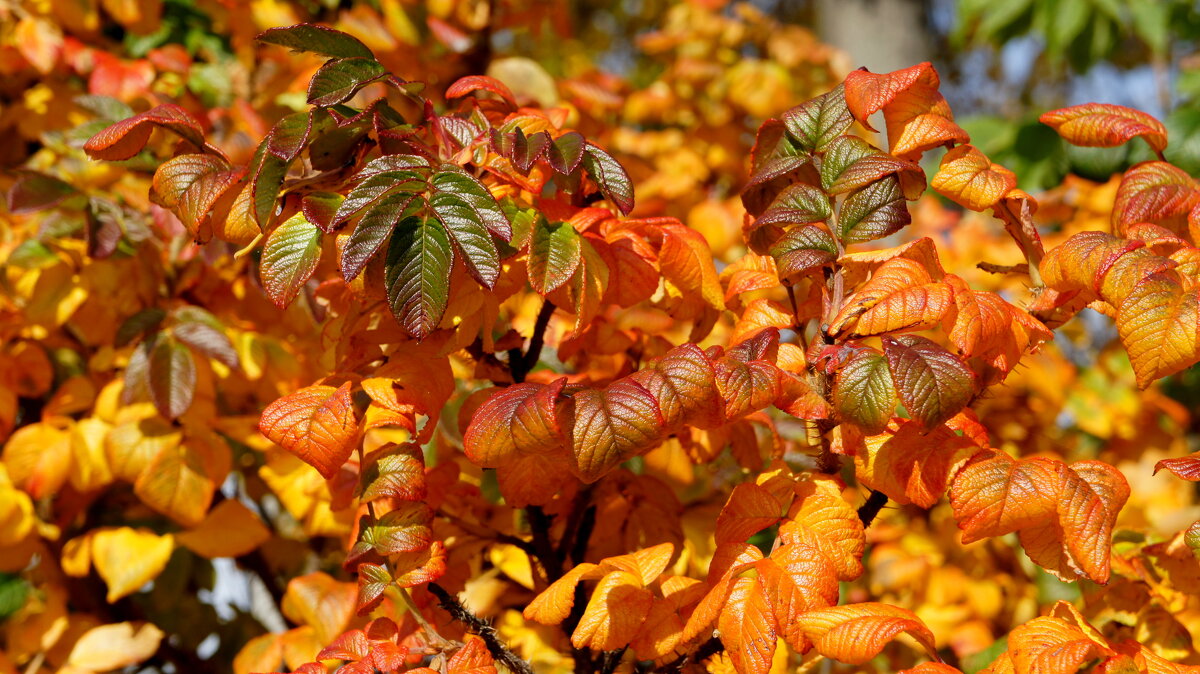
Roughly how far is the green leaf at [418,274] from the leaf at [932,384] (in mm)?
318

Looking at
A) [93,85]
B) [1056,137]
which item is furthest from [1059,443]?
[93,85]

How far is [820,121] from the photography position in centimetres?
88

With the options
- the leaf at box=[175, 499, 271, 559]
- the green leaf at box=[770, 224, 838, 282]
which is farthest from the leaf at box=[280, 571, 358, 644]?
the green leaf at box=[770, 224, 838, 282]

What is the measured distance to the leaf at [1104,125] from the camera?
36.4 inches

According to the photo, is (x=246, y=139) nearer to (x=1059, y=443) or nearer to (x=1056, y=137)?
(x=1056, y=137)

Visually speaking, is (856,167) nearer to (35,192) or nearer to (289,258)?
(289,258)

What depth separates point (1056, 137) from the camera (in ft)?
6.43

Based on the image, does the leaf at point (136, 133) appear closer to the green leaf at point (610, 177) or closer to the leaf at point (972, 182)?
the green leaf at point (610, 177)

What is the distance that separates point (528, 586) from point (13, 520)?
66 cm

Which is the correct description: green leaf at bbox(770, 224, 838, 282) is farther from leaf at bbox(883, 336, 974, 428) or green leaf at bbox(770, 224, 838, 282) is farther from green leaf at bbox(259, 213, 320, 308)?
green leaf at bbox(259, 213, 320, 308)

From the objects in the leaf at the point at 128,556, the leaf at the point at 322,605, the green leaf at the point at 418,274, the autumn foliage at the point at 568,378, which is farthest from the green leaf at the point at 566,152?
the leaf at the point at 128,556

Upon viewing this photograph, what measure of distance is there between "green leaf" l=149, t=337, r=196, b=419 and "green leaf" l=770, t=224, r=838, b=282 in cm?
77

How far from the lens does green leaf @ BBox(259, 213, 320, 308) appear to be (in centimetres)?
78

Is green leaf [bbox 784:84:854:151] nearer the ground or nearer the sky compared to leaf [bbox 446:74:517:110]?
nearer the sky
